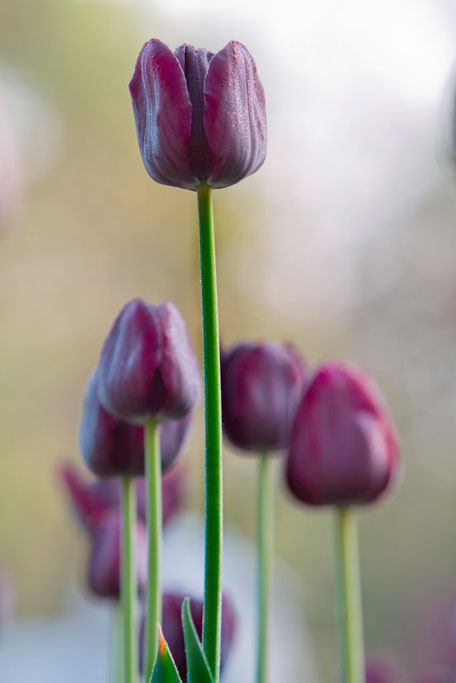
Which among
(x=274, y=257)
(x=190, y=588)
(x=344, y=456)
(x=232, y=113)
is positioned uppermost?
(x=274, y=257)

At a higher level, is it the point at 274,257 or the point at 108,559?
the point at 274,257

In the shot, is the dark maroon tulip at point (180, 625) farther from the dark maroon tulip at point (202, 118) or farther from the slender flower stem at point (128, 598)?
the dark maroon tulip at point (202, 118)

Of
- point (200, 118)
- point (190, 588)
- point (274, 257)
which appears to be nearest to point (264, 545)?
point (200, 118)

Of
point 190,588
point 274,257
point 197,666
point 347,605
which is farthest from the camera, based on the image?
point 274,257

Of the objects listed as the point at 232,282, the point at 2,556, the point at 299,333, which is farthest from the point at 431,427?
the point at 2,556

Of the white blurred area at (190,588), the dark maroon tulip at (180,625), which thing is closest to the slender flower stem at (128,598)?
the dark maroon tulip at (180,625)

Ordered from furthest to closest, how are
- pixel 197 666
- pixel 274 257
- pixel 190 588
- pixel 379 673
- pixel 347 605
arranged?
1. pixel 274 257
2. pixel 190 588
3. pixel 379 673
4. pixel 347 605
5. pixel 197 666

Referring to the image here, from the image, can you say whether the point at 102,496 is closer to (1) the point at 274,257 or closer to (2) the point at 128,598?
(2) the point at 128,598

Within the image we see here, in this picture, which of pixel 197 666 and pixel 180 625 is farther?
pixel 180 625
